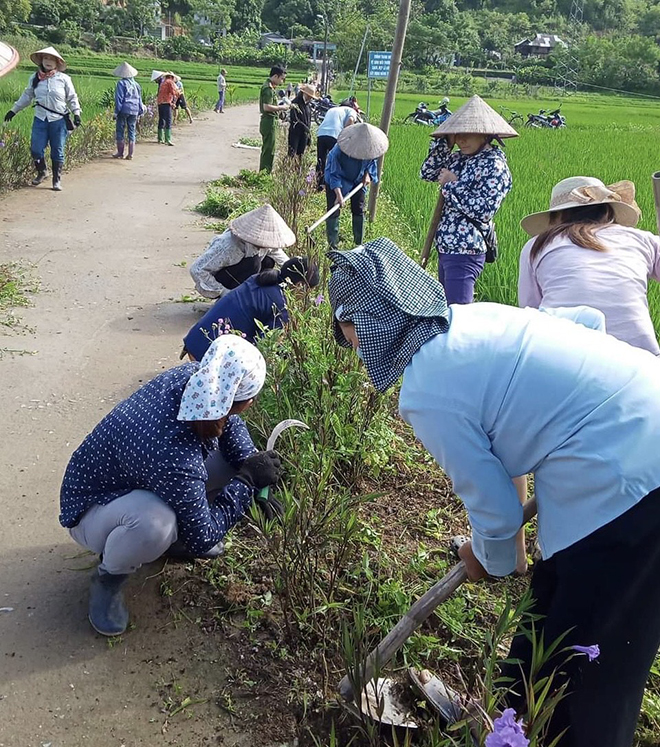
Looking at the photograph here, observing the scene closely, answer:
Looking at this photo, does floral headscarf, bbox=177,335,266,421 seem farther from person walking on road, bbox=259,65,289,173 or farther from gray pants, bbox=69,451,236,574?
person walking on road, bbox=259,65,289,173

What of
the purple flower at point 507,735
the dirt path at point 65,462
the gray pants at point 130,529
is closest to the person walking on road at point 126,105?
the dirt path at point 65,462

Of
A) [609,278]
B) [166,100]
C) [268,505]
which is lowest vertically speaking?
[166,100]

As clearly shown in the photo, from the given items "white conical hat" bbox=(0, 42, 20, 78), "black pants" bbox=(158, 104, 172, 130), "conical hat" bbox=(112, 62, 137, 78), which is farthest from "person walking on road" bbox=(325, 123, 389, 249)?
"black pants" bbox=(158, 104, 172, 130)

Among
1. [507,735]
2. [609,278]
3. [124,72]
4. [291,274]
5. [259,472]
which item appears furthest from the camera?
[124,72]

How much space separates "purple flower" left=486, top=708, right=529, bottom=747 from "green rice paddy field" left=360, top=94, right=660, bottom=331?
375 centimetres

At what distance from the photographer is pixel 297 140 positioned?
9.97 meters

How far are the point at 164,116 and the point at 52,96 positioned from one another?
5.77m

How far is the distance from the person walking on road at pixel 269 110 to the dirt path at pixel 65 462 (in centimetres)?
231

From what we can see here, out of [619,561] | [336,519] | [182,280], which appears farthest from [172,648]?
[182,280]

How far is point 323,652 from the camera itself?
6.87ft

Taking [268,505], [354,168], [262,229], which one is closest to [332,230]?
[354,168]

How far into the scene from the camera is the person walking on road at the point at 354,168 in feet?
20.5

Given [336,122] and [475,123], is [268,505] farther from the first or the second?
[336,122]

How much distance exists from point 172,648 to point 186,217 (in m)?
6.51
